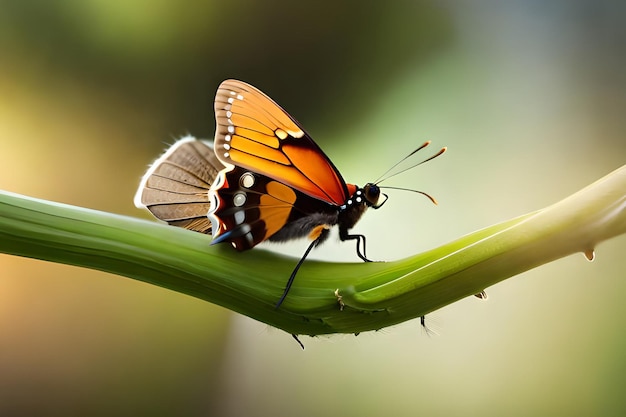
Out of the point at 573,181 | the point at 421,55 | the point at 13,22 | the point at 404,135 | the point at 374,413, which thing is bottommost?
the point at 374,413

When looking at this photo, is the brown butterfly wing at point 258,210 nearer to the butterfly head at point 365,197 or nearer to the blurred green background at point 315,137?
the butterfly head at point 365,197

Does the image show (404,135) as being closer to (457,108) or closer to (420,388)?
(457,108)


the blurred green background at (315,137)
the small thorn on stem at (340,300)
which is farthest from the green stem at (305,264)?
the blurred green background at (315,137)

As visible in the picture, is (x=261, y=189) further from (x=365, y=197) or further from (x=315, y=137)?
(x=315, y=137)

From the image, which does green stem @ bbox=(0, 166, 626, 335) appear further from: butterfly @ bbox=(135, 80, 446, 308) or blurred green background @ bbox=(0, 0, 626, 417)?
blurred green background @ bbox=(0, 0, 626, 417)

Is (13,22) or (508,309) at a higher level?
(13,22)

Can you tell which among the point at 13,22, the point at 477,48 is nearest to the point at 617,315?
the point at 477,48

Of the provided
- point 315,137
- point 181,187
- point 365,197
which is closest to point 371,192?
point 365,197
